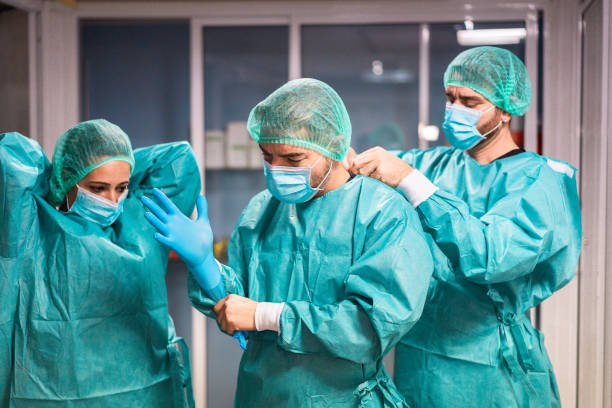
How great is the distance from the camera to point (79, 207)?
1588mm

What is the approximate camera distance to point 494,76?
1.67 metres

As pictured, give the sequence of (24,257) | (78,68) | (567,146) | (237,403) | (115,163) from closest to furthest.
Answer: (237,403) < (24,257) < (115,163) < (567,146) < (78,68)

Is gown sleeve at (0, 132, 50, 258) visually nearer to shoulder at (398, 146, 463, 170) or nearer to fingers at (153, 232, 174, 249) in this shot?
fingers at (153, 232, 174, 249)

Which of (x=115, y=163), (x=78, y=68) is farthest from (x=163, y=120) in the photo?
(x=115, y=163)

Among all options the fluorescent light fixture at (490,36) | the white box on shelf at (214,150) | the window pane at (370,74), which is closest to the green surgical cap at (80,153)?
the white box on shelf at (214,150)

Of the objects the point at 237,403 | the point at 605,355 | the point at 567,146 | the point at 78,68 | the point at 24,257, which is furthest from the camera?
the point at 78,68

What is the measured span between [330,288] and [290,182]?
26cm

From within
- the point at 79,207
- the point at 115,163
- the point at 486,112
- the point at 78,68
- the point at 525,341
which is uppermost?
the point at 78,68

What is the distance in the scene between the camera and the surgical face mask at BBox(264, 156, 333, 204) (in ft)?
4.19

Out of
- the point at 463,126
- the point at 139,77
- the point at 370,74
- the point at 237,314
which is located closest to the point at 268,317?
the point at 237,314

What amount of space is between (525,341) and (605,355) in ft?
1.80

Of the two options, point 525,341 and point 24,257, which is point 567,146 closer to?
point 525,341

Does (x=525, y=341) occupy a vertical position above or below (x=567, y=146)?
below

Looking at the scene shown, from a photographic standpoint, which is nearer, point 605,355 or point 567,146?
point 605,355
